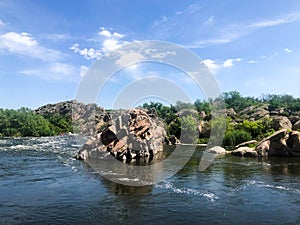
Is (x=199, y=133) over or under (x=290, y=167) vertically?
over

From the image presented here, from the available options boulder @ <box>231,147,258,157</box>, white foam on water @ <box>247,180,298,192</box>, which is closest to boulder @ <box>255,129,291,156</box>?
boulder @ <box>231,147,258,157</box>

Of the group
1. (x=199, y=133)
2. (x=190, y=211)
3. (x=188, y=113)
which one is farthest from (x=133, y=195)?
(x=188, y=113)

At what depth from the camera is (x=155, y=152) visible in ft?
208

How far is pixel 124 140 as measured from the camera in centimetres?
5328

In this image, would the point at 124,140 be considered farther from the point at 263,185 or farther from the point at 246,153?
the point at 263,185

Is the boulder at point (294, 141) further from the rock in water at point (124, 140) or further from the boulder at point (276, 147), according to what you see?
the rock in water at point (124, 140)

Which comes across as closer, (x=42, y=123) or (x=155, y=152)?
(x=155, y=152)

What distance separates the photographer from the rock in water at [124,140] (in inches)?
2032

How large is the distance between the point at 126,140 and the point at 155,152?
11.5 m

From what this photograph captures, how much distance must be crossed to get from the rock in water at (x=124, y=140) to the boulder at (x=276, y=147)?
2053cm

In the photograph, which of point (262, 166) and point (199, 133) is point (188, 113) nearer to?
point (199, 133)

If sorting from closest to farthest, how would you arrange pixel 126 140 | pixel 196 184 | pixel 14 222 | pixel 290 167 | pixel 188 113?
pixel 14 222
pixel 196 184
pixel 290 167
pixel 126 140
pixel 188 113

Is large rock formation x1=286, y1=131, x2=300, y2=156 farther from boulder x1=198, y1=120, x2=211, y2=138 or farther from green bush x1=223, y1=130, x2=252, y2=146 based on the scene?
boulder x1=198, y1=120, x2=211, y2=138

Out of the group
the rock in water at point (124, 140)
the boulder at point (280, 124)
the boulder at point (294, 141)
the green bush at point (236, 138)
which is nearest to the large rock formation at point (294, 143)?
the boulder at point (294, 141)
